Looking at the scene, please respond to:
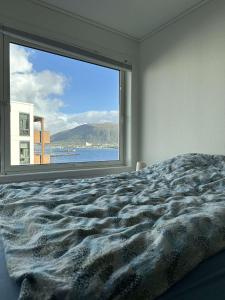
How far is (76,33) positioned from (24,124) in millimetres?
1106

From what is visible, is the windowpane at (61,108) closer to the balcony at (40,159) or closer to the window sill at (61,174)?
the balcony at (40,159)

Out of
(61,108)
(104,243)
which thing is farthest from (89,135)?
(104,243)

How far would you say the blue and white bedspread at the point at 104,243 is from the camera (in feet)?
1.64

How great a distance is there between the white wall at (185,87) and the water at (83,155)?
40 cm

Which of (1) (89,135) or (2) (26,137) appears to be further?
(1) (89,135)

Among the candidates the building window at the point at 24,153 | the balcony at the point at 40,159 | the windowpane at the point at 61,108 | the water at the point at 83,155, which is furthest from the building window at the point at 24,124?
the water at the point at 83,155

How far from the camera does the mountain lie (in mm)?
2654

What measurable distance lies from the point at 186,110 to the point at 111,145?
3.35 feet

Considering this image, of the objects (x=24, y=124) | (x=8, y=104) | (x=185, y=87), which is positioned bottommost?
(x=24, y=124)

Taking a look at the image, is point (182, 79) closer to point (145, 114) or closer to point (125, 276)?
point (145, 114)

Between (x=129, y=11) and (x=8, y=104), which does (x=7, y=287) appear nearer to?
(x=8, y=104)

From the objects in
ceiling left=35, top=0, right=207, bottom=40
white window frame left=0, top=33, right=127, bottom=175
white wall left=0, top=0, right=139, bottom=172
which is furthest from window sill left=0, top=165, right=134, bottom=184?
ceiling left=35, top=0, right=207, bottom=40

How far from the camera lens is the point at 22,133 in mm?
2355

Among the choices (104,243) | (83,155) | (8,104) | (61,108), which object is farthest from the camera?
(83,155)
